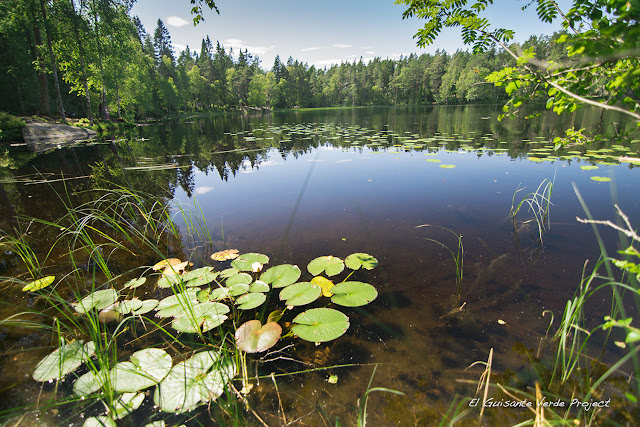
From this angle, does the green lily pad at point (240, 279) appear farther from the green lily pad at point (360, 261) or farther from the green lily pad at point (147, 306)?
the green lily pad at point (360, 261)

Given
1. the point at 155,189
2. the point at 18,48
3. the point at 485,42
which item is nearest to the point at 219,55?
the point at 18,48

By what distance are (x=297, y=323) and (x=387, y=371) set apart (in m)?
0.74

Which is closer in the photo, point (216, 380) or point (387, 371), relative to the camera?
point (216, 380)

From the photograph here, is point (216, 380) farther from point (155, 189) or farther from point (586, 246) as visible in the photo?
point (155, 189)

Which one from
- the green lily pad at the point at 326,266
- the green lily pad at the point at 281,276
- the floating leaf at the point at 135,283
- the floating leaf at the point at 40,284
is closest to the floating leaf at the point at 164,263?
the floating leaf at the point at 135,283

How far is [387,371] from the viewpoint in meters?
1.70

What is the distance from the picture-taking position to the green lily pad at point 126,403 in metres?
1.43

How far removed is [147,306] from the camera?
2199 millimetres

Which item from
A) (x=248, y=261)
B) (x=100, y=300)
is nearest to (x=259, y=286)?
(x=248, y=261)

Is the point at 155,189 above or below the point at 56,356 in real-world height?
above

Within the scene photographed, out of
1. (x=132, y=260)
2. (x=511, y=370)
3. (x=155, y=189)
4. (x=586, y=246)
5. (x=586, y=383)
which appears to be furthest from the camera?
(x=155, y=189)

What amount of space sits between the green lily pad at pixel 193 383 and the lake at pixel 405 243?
0.77 ft

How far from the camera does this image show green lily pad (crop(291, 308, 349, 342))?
1.81 m

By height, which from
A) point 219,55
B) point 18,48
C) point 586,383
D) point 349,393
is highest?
point 219,55
